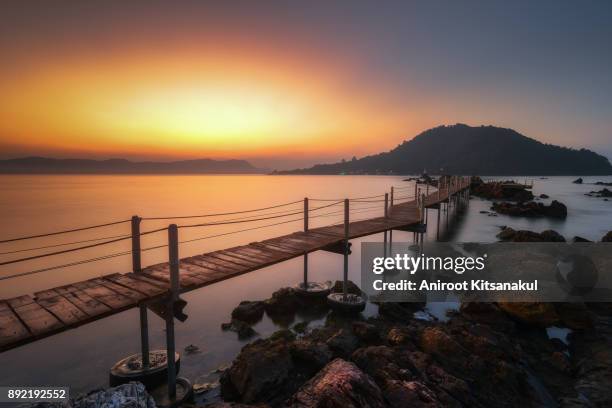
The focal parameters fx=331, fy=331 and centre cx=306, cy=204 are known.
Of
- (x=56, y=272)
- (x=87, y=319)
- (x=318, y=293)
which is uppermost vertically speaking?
(x=87, y=319)

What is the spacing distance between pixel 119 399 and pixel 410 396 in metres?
4.42

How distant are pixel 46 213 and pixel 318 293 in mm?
50076

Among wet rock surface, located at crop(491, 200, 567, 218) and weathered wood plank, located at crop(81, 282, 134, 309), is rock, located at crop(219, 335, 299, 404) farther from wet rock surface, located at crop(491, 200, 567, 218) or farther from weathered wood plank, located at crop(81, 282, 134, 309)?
wet rock surface, located at crop(491, 200, 567, 218)

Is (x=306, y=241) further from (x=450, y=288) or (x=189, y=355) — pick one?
(x=450, y=288)

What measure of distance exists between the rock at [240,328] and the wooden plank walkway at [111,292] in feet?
9.99

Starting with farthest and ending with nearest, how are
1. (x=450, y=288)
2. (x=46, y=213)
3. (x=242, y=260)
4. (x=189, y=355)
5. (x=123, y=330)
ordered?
(x=46, y=213), (x=450, y=288), (x=123, y=330), (x=189, y=355), (x=242, y=260)

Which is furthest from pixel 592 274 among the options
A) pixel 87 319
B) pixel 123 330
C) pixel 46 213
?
pixel 46 213

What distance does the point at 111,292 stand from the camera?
22.2 feet

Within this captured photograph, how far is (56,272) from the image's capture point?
20125 mm

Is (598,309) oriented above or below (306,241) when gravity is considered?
below

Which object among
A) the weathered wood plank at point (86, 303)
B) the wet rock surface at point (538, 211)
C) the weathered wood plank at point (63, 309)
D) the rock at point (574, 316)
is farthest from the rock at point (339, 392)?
the wet rock surface at point (538, 211)

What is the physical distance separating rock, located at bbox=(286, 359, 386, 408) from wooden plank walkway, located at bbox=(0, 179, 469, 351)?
11.3 ft

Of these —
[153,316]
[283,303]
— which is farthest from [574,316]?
[153,316]

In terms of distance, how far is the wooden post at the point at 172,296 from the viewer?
6.82 meters
